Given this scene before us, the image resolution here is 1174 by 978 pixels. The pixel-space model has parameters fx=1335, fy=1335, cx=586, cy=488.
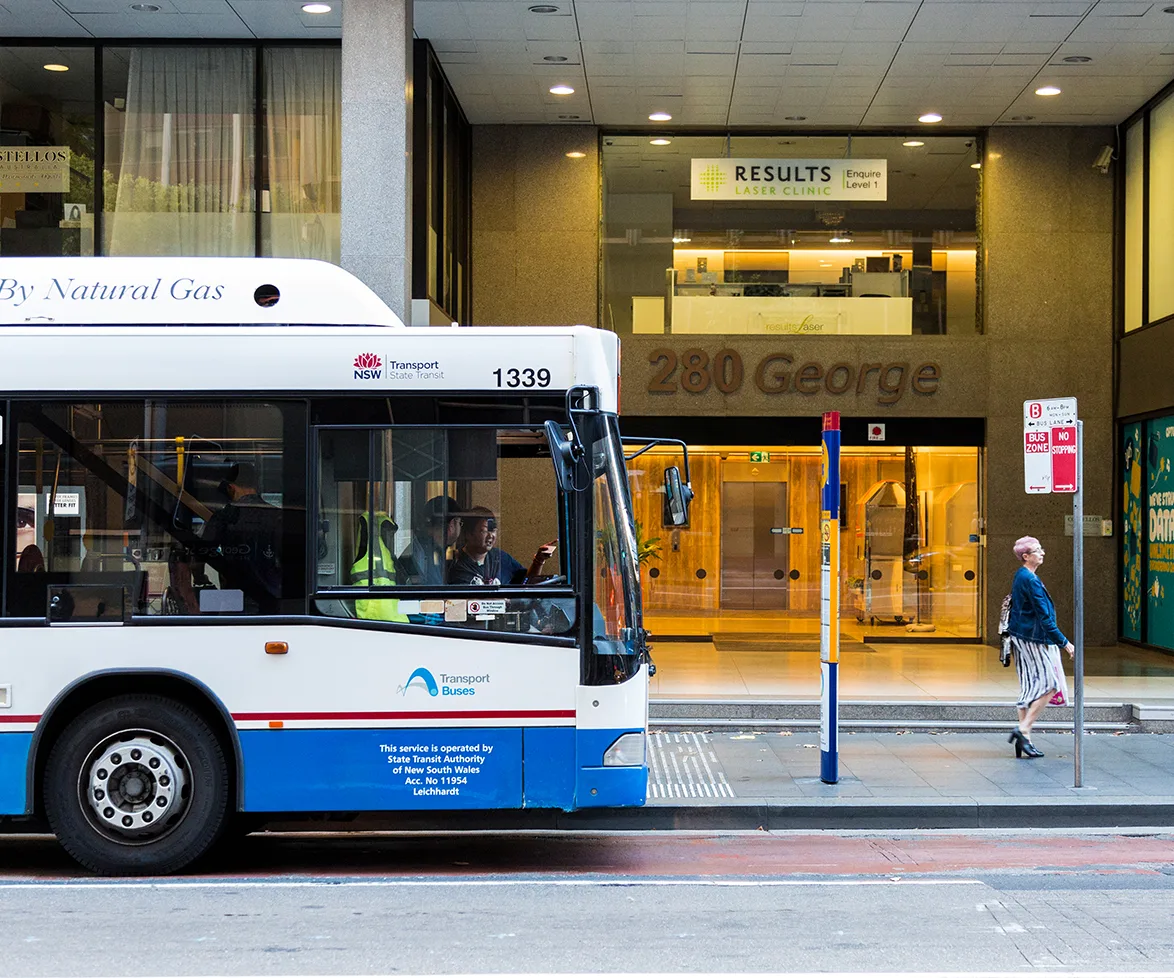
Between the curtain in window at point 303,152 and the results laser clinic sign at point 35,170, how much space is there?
96.3 inches

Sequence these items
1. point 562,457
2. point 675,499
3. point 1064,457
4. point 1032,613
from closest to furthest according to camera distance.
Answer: point 562,457 → point 675,499 → point 1064,457 → point 1032,613

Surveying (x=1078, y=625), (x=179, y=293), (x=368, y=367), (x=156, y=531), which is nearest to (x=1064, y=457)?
(x=1078, y=625)

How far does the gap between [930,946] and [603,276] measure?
14.0 m

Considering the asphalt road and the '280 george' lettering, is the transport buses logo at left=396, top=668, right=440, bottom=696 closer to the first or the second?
the asphalt road

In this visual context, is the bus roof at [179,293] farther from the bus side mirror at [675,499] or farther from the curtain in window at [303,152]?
the curtain in window at [303,152]

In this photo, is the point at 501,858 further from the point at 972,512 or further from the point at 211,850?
the point at 972,512

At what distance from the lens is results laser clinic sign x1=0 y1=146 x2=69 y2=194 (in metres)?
15.5

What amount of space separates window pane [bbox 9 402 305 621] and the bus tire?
24.3 inches

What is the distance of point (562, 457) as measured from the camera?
24.2ft

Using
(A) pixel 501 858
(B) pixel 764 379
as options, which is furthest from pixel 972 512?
(A) pixel 501 858

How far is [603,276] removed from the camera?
18953 mm

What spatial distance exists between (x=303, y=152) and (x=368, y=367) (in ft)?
28.0

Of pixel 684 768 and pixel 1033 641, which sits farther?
pixel 1033 641

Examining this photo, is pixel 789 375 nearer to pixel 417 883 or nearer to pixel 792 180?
pixel 792 180
